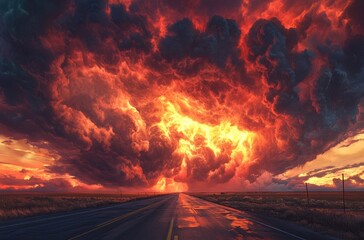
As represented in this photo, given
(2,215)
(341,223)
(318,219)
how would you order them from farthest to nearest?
(2,215), (318,219), (341,223)

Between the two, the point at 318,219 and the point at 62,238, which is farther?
the point at 318,219

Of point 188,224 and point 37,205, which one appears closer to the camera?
point 188,224

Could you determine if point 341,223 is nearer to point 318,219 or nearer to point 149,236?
point 318,219

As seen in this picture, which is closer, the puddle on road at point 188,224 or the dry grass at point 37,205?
the puddle on road at point 188,224

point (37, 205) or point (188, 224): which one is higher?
point (188, 224)

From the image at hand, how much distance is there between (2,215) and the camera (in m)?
23.1

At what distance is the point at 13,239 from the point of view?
486 inches

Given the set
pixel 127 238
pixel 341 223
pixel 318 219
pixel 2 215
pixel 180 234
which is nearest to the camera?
pixel 127 238

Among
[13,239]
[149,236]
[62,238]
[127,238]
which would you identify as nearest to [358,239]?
[149,236]

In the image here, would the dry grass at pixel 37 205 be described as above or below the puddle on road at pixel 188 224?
below

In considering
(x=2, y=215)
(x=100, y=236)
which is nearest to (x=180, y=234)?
(x=100, y=236)

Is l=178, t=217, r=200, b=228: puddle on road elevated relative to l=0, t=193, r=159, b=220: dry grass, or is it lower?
elevated

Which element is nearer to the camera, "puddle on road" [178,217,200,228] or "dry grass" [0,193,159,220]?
"puddle on road" [178,217,200,228]

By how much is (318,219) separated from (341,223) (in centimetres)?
254
